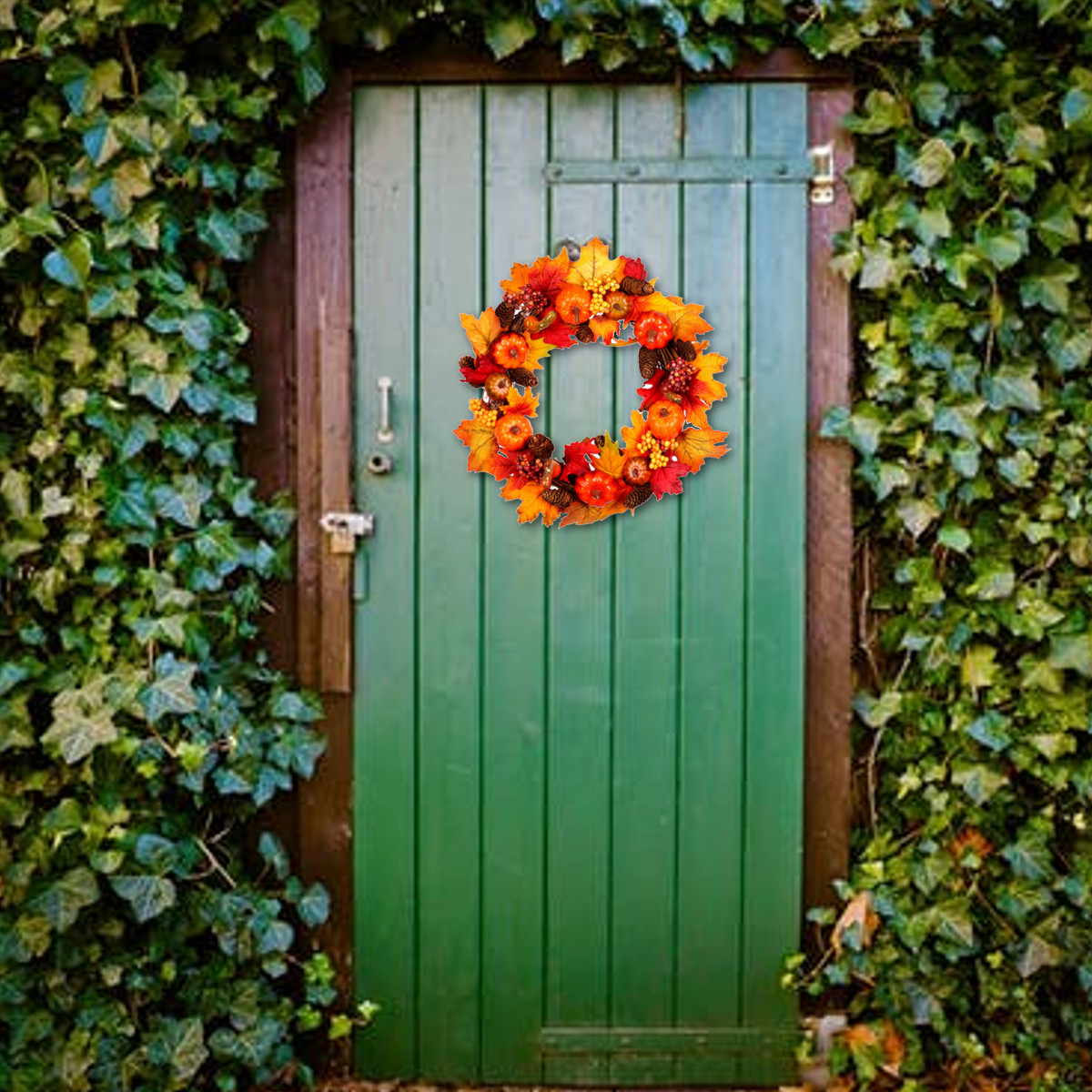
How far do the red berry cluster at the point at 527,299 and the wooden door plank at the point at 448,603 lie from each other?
7cm

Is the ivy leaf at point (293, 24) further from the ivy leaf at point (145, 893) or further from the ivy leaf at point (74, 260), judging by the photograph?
the ivy leaf at point (145, 893)

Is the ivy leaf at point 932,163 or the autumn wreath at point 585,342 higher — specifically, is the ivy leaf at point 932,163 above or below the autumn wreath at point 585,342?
above

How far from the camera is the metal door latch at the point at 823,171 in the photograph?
223 cm

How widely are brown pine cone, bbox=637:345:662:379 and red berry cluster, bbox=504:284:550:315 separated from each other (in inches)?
8.3

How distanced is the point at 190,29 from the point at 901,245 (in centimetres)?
137

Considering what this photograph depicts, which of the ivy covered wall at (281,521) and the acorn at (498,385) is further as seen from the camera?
the acorn at (498,385)

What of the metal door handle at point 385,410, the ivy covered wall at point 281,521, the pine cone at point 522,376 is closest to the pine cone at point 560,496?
the pine cone at point 522,376

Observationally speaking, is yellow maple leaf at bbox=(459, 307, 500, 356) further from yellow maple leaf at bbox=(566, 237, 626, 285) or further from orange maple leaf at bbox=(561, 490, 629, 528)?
orange maple leaf at bbox=(561, 490, 629, 528)

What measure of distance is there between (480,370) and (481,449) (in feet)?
0.49

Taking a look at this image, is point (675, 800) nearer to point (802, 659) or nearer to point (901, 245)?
point (802, 659)

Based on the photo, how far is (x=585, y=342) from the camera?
223cm

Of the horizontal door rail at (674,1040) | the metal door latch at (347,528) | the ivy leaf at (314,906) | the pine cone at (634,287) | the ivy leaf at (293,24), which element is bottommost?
the horizontal door rail at (674,1040)

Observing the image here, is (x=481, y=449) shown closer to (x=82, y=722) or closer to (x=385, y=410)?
(x=385, y=410)

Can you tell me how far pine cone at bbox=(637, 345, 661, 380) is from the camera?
224 cm
